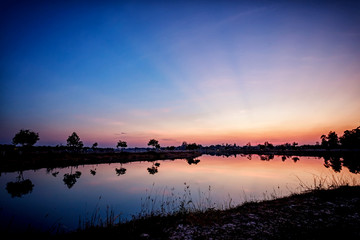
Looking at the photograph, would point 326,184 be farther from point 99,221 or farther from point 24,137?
point 24,137

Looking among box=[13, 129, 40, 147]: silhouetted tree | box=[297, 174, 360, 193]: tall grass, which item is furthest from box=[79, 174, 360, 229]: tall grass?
box=[13, 129, 40, 147]: silhouetted tree

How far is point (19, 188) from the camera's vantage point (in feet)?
87.8

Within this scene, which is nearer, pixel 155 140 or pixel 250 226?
pixel 250 226

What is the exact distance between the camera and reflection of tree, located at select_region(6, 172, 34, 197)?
24.3m

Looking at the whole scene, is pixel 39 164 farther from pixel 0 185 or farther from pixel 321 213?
pixel 321 213

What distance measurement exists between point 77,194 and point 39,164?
3764 cm

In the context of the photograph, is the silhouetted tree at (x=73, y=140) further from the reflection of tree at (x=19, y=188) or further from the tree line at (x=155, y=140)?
the reflection of tree at (x=19, y=188)

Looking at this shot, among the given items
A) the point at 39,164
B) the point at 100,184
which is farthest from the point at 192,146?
the point at 100,184

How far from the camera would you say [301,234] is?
7.26 meters

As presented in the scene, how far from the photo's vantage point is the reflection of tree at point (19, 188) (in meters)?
24.3

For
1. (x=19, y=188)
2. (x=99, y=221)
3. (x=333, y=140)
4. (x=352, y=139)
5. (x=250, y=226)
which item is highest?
(x=352, y=139)

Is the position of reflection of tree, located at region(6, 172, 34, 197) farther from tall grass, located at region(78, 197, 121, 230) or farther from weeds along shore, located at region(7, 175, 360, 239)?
weeds along shore, located at region(7, 175, 360, 239)

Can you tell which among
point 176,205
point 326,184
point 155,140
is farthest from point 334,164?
point 155,140

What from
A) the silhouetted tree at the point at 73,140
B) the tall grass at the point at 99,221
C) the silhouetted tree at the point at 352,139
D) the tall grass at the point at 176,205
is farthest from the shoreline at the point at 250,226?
the silhouetted tree at the point at 352,139
